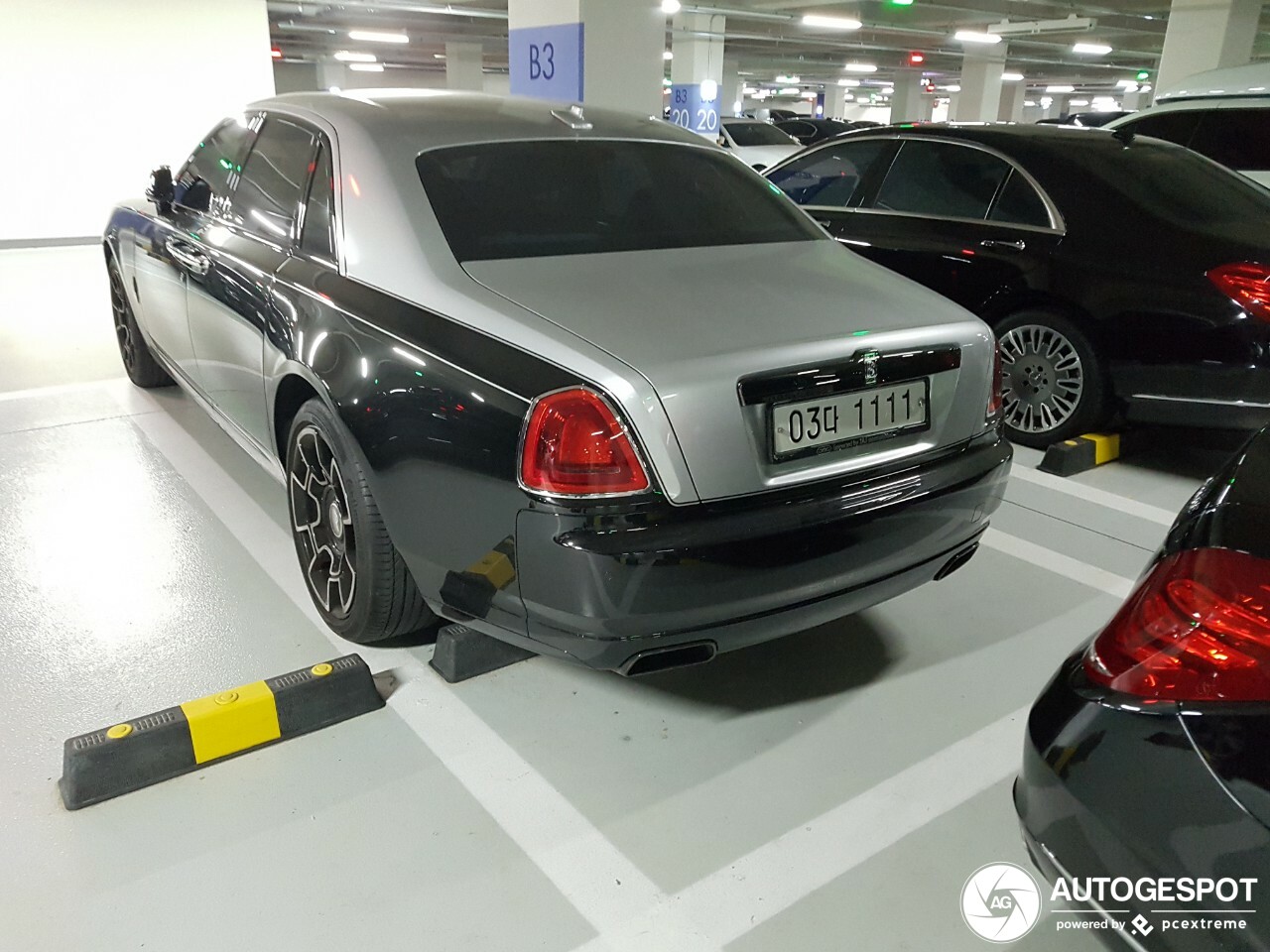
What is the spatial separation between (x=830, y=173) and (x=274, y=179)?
119 inches

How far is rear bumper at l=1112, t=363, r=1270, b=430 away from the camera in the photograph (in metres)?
3.45

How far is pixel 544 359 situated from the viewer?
1.79 meters

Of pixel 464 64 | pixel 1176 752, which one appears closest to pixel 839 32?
pixel 464 64

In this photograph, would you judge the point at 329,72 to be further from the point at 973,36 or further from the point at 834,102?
the point at 834,102

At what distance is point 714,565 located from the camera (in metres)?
1.74

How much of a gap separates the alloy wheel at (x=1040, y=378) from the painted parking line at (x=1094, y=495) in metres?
0.26

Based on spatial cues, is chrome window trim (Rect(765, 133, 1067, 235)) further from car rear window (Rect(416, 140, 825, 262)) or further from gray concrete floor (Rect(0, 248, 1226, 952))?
car rear window (Rect(416, 140, 825, 262))

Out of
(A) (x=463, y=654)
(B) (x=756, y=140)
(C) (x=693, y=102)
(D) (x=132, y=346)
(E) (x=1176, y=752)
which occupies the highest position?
(C) (x=693, y=102)

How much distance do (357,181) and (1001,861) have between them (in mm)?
2038

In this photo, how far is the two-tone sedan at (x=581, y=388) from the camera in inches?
68.3

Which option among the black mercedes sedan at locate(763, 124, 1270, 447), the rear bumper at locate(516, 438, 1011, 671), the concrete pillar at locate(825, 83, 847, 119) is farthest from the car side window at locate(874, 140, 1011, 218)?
the concrete pillar at locate(825, 83, 847, 119)

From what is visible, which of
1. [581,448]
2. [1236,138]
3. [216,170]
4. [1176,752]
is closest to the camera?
[1176,752]

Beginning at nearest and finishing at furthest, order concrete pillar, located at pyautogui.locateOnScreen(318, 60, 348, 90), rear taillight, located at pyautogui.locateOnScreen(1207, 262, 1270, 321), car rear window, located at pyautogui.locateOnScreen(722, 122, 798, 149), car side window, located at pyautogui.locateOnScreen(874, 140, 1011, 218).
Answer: rear taillight, located at pyautogui.locateOnScreen(1207, 262, 1270, 321) → car side window, located at pyautogui.locateOnScreen(874, 140, 1011, 218) → car rear window, located at pyautogui.locateOnScreen(722, 122, 798, 149) → concrete pillar, located at pyautogui.locateOnScreen(318, 60, 348, 90)

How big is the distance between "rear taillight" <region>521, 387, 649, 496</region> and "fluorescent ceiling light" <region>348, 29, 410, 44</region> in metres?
21.7
